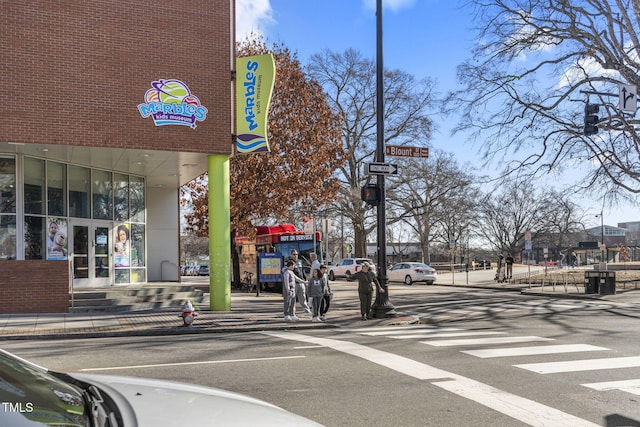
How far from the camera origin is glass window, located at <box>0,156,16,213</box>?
16328 millimetres

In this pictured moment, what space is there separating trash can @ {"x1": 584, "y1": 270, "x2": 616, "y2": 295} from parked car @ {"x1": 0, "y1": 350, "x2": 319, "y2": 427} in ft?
79.3

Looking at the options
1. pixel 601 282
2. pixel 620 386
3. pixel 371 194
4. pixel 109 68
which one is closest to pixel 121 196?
pixel 109 68

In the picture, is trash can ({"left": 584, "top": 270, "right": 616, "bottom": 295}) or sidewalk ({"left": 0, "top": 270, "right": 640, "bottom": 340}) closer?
sidewalk ({"left": 0, "top": 270, "right": 640, "bottom": 340})

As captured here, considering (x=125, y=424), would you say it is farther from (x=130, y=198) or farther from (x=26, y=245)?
(x=130, y=198)

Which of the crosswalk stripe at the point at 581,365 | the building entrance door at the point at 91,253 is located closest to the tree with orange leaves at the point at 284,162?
the building entrance door at the point at 91,253

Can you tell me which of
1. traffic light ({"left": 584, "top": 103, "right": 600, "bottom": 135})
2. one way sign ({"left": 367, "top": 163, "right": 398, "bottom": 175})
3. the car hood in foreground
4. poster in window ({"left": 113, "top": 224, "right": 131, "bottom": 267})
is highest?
traffic light ({"left": 584, "top": 103, "right": 600, "bottom": 135})

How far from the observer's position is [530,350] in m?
9.50

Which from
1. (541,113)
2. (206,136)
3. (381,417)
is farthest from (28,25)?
(541,113)

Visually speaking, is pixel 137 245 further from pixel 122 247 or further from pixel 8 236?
pixel 8 236

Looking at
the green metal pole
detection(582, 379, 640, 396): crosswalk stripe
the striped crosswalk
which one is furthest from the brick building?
detection(582, 379, 640, 396): crosswalk stripe

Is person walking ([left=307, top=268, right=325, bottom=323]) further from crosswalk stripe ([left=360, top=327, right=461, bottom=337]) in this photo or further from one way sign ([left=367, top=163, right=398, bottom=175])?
one way sign ([left=367, top=163, right=398, bottom=175])

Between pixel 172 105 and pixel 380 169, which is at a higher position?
pixel 172 105

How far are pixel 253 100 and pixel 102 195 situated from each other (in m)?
7.58

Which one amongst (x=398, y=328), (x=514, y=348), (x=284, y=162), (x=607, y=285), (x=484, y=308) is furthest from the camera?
(x=284, y=162)
